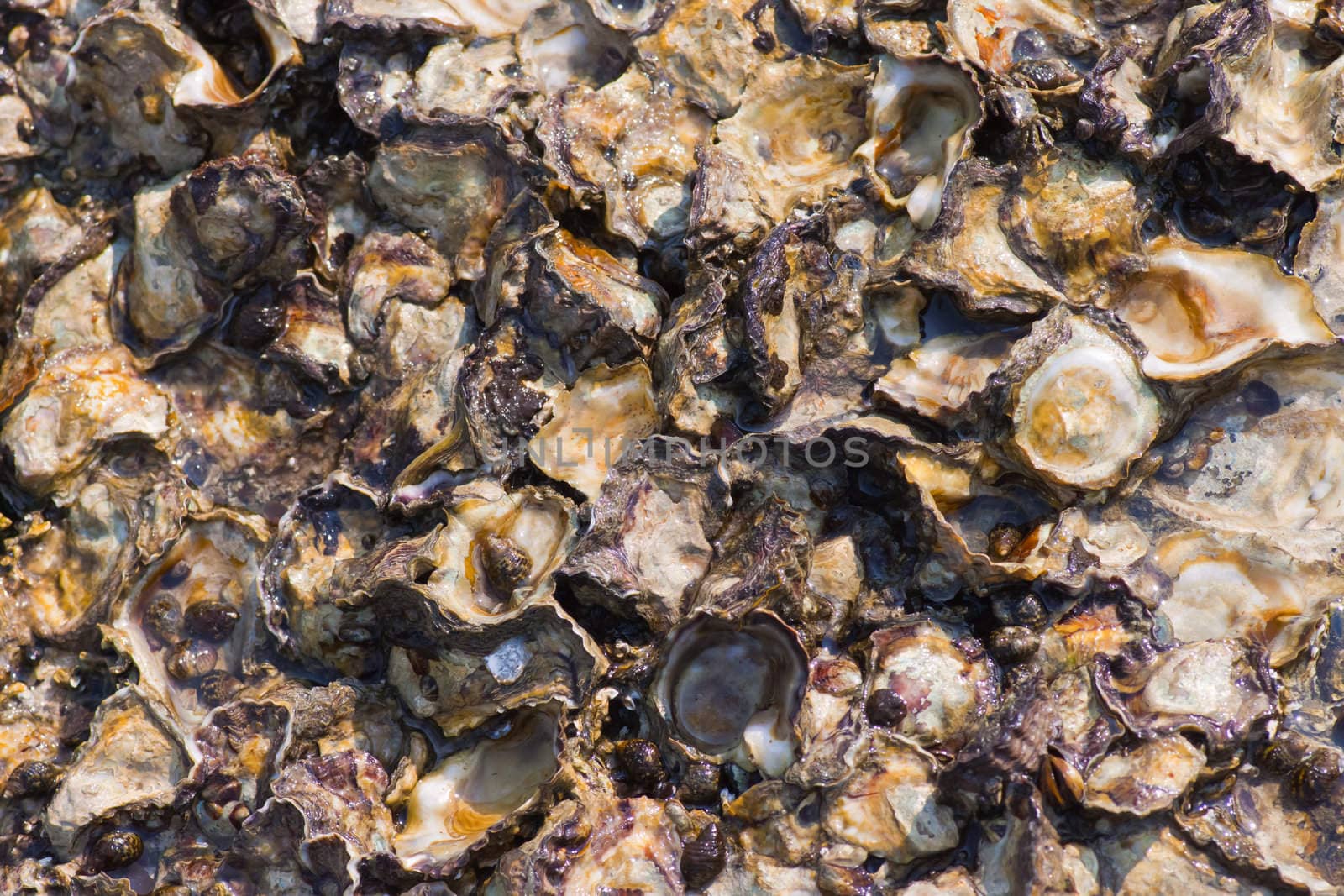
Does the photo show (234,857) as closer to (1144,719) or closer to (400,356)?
(400,356)

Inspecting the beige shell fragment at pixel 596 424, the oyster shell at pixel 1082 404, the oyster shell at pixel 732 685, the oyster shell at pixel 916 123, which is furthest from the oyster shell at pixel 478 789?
the oyster shell at pixel 916 123

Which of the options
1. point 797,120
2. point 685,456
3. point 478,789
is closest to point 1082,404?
point 685,456

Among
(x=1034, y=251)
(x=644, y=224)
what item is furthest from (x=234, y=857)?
(x=1034, y=251)

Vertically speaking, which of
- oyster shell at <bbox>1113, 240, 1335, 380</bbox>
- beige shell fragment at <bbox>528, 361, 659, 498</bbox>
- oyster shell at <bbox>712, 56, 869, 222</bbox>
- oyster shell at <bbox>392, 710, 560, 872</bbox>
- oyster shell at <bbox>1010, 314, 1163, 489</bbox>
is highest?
oyster shell at <bbox>712, 56, 869, 222</bbox>

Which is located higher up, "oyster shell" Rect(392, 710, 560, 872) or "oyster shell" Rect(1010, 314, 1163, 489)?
"oyster shell" Rect(1010, 314, 1163, 489)

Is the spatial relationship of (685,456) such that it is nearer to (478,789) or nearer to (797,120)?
(478,789)

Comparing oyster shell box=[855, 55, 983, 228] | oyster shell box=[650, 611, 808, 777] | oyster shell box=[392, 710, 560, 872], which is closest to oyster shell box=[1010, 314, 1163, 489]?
oyster shell box=[855, 55, 983, 228]

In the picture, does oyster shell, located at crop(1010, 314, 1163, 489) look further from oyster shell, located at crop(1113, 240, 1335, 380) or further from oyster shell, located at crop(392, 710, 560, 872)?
oyster shell, located at crop(392, 710, 560, 872)

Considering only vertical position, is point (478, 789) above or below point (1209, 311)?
below

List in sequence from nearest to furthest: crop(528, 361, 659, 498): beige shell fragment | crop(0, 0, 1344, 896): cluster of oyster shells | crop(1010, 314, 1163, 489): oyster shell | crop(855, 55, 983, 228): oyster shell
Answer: crop(0, 0, 1344, 896): cluster of oyster shells < crop(1010, 314, 1163, 489): oyster shell < crop(528, 361, 659, 498): beige shell fragment < crop(855, 55, 983, 228): oyster shell
